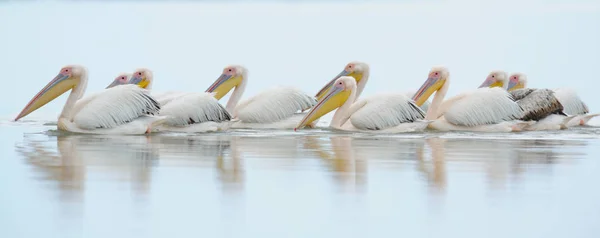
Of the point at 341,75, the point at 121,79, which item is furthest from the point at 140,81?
the point at 341,75

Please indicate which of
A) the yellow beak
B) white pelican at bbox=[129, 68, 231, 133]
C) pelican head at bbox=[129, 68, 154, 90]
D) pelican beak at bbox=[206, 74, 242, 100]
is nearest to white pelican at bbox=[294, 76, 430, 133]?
white pelican at bbox=[129, 68, 231, 133]

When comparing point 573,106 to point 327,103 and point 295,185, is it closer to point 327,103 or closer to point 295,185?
point 327,103

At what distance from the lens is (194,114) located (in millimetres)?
9906

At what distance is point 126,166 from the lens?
6.57 meters

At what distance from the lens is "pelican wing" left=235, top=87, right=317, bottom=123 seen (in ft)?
35.0

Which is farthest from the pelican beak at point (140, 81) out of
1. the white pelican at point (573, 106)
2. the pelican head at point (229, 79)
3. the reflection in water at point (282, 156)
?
the white pelican at point (573, 106)

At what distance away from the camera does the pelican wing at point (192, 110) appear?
32.4 feet

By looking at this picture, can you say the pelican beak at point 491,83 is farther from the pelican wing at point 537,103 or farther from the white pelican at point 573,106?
the pelican wing at point 537,103

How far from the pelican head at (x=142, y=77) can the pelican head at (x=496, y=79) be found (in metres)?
3.76

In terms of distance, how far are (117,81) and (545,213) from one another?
7.05 m

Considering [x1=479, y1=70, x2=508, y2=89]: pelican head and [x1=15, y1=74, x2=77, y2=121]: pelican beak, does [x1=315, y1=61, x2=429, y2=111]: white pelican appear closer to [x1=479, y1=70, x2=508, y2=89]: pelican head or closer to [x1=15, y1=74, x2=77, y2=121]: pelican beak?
[x1=479, y1=70, x2=508, y2=89]: pelican head

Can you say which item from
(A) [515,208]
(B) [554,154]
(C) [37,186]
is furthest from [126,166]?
(B) [554,154]

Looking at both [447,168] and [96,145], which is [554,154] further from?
[96,145]

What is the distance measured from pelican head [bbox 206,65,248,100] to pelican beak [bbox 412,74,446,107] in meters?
1.88
